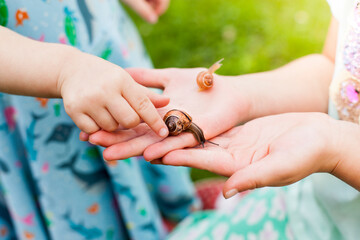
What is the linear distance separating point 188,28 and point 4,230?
243 cm

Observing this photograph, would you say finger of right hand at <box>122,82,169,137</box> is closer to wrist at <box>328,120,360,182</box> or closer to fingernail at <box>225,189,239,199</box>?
fingernail at <box>225,189,239,199</box>

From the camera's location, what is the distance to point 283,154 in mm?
1095

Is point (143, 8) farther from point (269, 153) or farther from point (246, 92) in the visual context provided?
point (269, 153)

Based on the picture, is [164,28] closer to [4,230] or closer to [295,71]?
[295,71]

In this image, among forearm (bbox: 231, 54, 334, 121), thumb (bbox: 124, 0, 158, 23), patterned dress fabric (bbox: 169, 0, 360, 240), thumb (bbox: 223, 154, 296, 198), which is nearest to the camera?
thumb (bbox: 223, 154, 296, 198)

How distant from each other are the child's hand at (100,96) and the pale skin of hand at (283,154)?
0.66 ft

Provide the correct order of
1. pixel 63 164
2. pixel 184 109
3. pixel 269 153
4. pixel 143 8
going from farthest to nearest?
pixel 143 8 < pixel 63 164 < pixel 184 109 < pixel 269 153

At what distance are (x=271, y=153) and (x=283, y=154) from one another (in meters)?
0.05

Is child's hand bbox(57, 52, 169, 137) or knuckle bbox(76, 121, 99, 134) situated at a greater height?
child's hand bbox(57, 52, 169, 137)

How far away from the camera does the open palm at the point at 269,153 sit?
1066 millimetres

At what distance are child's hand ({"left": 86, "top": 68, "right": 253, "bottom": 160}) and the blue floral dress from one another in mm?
241

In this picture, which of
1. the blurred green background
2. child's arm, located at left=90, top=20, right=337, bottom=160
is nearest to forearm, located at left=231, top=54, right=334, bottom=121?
child's arm, located at left=90, top=20, right=337, bottom=160

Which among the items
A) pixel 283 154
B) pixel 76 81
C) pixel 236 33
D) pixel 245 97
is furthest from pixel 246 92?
pixel 236 33

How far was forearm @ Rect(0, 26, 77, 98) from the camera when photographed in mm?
1182
